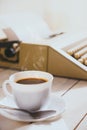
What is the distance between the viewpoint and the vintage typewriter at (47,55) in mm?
979

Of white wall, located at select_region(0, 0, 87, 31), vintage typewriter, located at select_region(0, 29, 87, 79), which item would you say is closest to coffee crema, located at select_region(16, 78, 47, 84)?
vintage typewriter, located at select_region(0, 29, 87, 79)

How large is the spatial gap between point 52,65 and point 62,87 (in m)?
0.15

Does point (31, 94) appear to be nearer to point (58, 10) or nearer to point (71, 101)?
point (71, 101)

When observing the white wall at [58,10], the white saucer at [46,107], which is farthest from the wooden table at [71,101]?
the white wall at [58,10]

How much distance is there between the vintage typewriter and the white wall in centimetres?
79

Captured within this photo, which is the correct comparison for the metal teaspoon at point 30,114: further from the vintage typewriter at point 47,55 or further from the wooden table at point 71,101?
the vintage typewriter at point 47,55

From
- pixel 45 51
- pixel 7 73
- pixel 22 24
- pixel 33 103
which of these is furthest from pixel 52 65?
pixel 33 103

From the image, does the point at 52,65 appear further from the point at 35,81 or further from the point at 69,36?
the point at 35,81

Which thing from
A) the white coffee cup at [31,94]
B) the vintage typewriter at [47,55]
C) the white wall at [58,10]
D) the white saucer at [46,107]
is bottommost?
the white wall at [58,10]

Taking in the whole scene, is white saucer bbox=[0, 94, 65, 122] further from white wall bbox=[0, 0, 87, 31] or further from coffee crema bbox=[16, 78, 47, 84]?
white wall bbox=[0, 0, 87, 31]

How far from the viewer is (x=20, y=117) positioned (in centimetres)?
62

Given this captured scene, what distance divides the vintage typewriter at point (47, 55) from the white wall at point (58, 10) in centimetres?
79

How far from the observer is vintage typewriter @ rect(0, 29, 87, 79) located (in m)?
0.98

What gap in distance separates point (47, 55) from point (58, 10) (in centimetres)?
99
